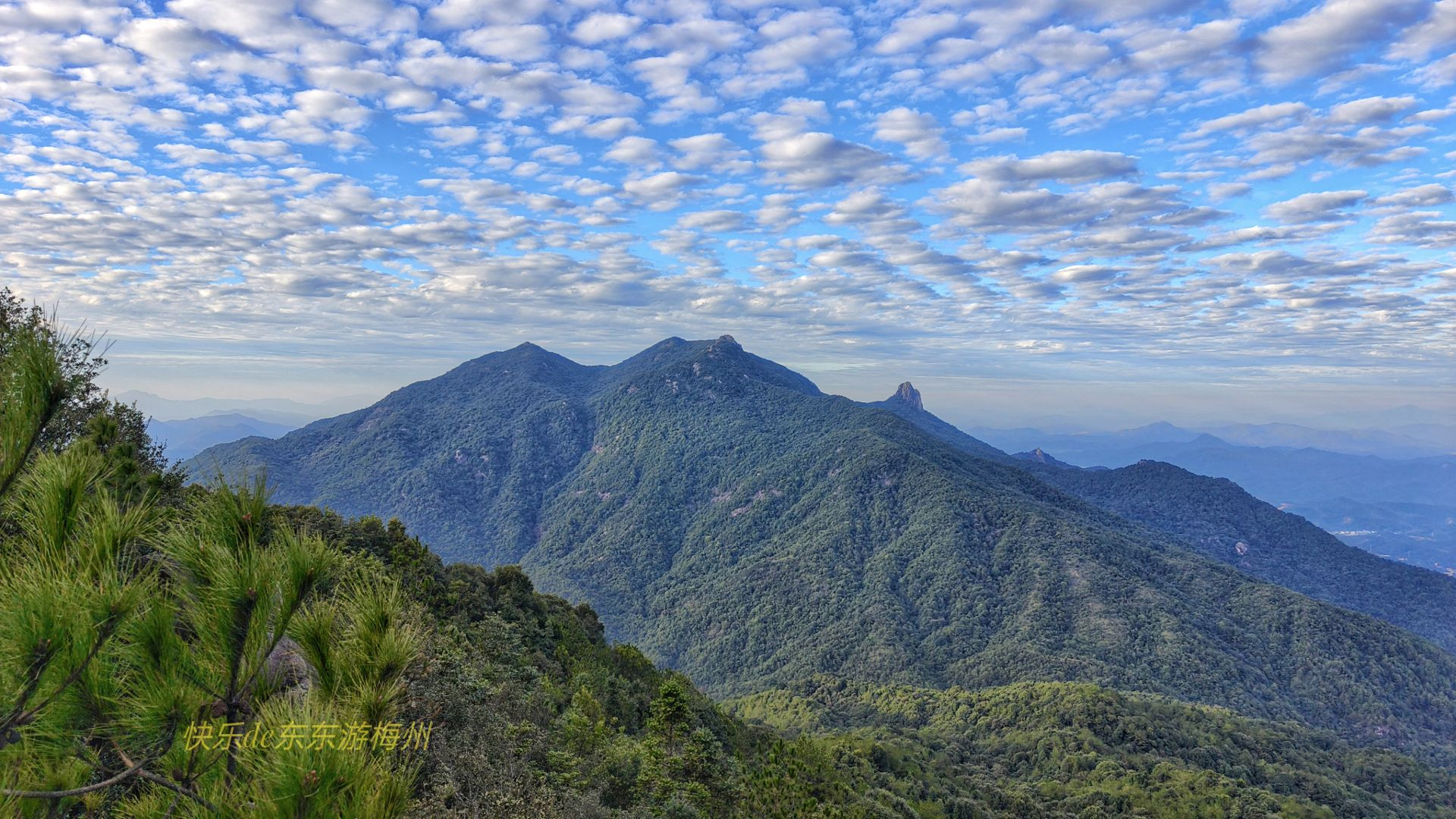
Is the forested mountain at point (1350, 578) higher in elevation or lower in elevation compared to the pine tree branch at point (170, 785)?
lower

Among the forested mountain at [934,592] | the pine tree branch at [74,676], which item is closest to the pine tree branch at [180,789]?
the pine tree branch at [74,676]

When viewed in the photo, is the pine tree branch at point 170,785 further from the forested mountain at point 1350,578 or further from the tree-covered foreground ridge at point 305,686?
the forested mountain at point 1350,578

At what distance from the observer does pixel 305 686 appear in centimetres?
529

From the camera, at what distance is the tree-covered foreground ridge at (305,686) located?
12.4 ft

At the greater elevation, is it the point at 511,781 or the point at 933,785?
the point at 511,781

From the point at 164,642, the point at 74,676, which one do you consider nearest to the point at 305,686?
the point at 164,642

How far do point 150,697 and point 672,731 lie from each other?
24863 millimetres

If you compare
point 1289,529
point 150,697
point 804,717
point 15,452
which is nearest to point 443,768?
point 150,697

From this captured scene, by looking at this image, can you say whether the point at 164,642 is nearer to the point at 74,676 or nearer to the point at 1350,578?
the point at 74,676

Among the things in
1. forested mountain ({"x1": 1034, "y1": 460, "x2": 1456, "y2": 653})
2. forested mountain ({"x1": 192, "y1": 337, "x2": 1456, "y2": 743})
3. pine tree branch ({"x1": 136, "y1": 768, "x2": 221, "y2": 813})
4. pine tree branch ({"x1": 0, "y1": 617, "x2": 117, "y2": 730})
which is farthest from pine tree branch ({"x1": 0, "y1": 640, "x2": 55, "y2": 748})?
forested mountain ({"x1": 1034, "y1": 460, "x2": 1456, "y2": 653})

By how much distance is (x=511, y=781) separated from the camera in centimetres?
1458

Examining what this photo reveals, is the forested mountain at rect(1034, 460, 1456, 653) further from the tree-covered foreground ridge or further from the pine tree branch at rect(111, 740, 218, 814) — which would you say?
the pine tree branch at rect(111, 740, 218, 814)

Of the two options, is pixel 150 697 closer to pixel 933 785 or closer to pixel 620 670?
pixel 620 670

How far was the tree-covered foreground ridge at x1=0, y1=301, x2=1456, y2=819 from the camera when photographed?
3.78 meters
